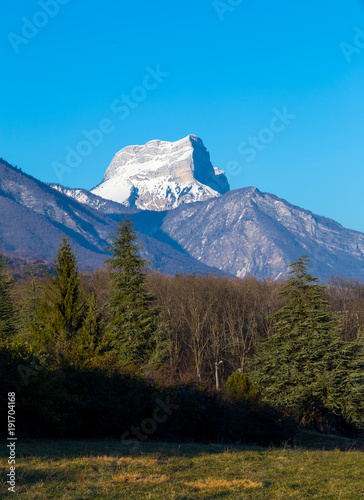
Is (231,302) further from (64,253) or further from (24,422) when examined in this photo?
(24,422)

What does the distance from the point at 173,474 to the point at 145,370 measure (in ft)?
50.4

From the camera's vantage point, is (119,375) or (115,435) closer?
(115,435)

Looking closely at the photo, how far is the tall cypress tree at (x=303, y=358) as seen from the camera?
29.1 m

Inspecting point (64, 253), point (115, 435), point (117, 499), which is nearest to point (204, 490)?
point (117, 499)

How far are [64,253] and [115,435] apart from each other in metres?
15.4

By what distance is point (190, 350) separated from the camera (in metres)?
64.1

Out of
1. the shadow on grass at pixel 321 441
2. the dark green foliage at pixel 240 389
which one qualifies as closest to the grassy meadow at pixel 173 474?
the shadow on grass at pixel 321 441

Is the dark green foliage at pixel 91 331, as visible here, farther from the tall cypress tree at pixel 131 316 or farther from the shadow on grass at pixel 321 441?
the shadow on grass at pixel 321 441

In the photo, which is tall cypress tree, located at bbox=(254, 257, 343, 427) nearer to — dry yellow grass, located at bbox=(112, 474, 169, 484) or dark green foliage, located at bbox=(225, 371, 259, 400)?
dark green foliage, located at bbox=(225, 371, 259, 400)

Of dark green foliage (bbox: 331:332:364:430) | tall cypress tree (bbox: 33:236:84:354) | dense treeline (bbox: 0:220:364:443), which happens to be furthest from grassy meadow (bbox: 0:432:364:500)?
tall cypress tree (bbox: 33:236:84:354)

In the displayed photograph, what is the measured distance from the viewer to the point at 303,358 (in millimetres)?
31141

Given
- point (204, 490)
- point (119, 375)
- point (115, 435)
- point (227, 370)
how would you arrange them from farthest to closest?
point (227, 370), point (119, 375), point (115, 435), point (204, 490)

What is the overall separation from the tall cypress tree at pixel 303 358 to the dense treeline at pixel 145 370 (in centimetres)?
7

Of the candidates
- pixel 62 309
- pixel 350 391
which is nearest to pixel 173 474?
pixel 62 309
